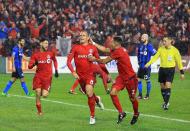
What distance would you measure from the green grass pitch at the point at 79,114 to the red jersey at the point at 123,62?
4.05 ft

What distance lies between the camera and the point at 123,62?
1533cm

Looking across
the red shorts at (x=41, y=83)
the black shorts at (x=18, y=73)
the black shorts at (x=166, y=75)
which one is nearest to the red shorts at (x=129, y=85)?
the red shorts at (x=41, y=83)

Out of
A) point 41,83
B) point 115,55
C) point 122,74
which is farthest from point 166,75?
point 41,83

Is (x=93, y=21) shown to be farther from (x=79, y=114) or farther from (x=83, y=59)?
(x=83, y=59)

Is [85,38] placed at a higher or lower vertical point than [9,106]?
higher

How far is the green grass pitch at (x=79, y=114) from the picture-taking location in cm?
1473

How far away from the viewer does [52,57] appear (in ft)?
56.4

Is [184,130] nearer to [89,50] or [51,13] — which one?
[89,50]

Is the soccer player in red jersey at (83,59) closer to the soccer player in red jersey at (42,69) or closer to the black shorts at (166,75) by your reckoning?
the soccer player in red jersey at (42,69)

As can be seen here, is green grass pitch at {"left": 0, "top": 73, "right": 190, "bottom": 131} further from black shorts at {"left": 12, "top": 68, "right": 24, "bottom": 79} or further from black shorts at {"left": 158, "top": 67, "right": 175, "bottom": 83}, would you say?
black shorts at {"left": 158, "top": 67, "right": 175, "bottom": 83}

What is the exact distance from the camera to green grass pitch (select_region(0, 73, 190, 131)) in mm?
14734

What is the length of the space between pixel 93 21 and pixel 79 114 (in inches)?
819

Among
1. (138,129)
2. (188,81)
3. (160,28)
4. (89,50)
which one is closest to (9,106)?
(89,50)

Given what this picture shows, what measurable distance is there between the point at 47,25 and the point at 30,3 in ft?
6.06
